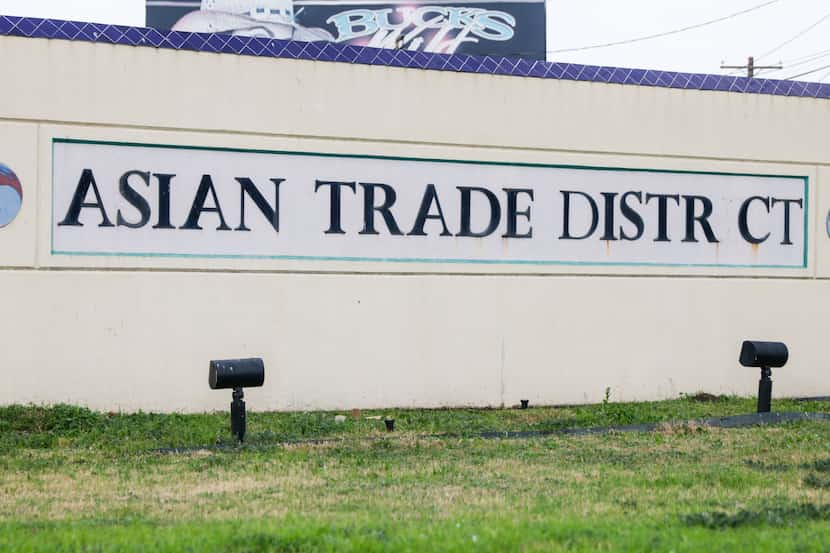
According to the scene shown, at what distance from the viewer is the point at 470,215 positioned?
18.4 meters

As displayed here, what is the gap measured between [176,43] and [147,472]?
278 inches

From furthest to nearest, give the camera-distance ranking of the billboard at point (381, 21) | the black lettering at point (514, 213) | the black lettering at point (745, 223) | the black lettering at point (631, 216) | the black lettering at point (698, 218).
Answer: the billboard at point (381, 21)
the black lettering at point (745, 223)
the black lettering at point (698, 218)
the black lettering at point (631, 216)
the black lettering at point (514, 213)

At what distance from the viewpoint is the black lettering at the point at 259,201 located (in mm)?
17234

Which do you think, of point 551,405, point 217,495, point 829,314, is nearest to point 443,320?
point 551,405

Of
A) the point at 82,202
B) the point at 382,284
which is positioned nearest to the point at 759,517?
the point at 382,284

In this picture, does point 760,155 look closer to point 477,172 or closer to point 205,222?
point 477,172

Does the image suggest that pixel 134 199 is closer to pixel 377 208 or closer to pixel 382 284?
pixel 377 208

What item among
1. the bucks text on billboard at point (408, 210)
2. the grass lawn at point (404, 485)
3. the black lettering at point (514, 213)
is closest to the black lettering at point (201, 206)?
the bucks text on billboard at point (408, 210)

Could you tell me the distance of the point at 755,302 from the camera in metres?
20.0

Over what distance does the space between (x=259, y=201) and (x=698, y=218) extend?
23.0 feet

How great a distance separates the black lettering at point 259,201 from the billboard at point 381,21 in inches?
→ 537

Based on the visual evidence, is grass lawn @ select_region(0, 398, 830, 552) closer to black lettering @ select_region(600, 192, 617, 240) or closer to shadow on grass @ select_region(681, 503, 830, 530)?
shadow on grass @ select_region(681, 503, 830, 530)

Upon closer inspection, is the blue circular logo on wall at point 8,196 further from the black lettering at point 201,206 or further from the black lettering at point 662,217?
the black lettering at point 662,217

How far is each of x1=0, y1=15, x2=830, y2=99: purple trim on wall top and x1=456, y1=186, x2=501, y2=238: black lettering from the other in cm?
174
